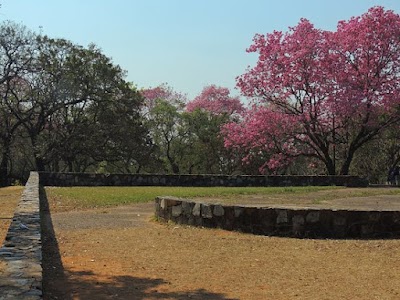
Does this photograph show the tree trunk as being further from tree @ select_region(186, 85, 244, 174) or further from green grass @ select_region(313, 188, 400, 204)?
green grass @ select_region(313, 188, 400, 204)

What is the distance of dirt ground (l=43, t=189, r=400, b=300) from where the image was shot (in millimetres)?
4367

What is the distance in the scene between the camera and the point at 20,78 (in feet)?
84.5

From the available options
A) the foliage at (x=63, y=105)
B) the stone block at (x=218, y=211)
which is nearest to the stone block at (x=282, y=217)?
the stone block at (x=218, y=211)

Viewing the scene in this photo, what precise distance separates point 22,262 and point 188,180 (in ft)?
52.5

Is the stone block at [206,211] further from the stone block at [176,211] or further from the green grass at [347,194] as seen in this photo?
the green grass at [347,194]

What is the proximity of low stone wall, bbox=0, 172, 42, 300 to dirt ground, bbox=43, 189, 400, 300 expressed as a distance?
362 millimetres

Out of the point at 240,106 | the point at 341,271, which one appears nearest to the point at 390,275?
the point at 341,271

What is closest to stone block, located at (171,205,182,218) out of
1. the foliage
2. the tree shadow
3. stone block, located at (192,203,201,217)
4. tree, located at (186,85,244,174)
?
stone block, located at (192,203,201,217)

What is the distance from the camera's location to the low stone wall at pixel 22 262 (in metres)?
3.21

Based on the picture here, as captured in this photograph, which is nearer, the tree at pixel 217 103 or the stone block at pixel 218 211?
the stone block at pixel 218 211

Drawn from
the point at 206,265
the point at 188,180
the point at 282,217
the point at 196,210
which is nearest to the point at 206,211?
the point at 196,210

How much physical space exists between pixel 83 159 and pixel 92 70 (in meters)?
6.81

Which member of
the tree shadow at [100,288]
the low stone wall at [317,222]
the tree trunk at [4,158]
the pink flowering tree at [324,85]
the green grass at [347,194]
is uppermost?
the pink flowering tree at [324,85]

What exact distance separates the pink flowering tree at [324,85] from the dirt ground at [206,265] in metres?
15.7
